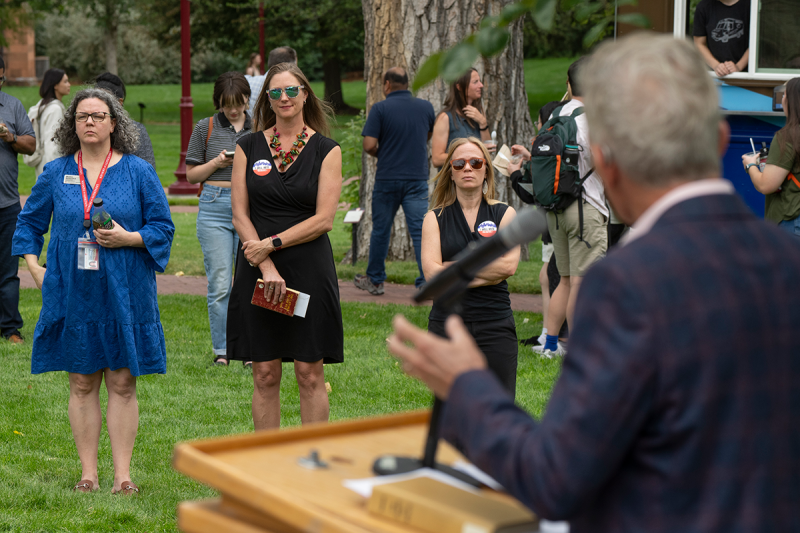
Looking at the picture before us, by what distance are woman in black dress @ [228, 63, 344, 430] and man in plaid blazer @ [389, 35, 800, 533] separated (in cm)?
328

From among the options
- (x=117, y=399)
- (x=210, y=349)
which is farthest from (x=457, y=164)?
Result: (x=210, y=349)

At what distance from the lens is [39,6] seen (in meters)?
37.0

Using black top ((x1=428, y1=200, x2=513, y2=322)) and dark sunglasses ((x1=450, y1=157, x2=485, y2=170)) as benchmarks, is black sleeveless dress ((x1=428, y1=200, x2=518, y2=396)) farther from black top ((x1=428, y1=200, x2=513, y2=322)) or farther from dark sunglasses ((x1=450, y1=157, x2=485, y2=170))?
dark sunglasses ((x1=450, y1=157, x2=485, y2=170))

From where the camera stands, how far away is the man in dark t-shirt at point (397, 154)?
9984 millimetres

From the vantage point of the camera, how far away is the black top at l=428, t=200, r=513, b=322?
463 cm

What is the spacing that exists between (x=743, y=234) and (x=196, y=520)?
1186 mm

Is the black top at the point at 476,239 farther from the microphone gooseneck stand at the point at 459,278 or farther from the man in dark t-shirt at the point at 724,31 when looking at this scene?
the man in dark t-shirt at the point at 724,31

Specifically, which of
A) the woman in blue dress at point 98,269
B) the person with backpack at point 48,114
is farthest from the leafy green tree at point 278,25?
the woman in blue dress at point 98,269

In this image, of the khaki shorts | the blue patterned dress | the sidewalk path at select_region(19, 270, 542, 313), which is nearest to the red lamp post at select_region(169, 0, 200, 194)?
the sidewalk path at select_region(19, 270, 542, 313)

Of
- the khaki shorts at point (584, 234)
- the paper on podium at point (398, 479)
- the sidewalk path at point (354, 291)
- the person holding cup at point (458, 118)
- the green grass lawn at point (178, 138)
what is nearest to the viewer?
the paper on podium at point (398, 479)

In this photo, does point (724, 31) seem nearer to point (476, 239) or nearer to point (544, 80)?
point (476, 239)

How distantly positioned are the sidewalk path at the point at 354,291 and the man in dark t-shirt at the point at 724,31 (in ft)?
10.3

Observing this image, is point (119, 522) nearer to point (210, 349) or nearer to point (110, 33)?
point (210, 349)

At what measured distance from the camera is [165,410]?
6473mm
